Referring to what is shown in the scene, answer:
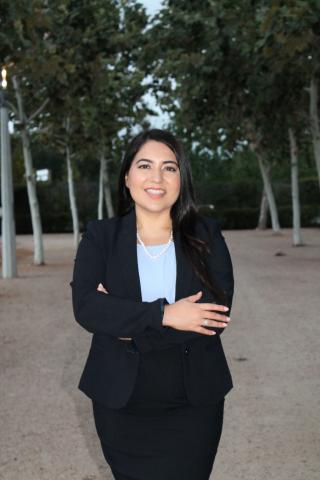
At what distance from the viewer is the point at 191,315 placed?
8.00 feet

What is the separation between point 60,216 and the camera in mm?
42469

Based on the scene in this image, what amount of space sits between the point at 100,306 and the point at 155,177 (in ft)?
1.70

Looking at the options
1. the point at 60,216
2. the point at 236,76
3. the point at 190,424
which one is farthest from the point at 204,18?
the point at 60,216

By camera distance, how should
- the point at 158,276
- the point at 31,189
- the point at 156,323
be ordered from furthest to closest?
the point at 31,189, the point at 158,276, the point at 156,323

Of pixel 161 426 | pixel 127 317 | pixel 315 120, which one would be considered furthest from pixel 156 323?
pixel 315 120

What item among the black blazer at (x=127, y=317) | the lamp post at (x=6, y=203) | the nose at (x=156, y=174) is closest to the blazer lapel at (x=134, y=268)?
the black blazer at (x=127, y=317)

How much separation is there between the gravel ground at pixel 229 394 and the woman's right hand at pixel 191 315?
2.02 meters

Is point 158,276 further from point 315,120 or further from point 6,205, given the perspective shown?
point 315,120

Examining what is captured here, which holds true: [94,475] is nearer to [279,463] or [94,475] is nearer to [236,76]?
[279,463]

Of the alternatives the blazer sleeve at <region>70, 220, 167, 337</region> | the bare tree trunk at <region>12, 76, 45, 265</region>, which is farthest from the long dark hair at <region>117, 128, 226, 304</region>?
the bare tree trunk at <region>12, 76, 45, 265</region>

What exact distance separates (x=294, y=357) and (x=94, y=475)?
338cm

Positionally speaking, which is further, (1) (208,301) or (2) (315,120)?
(2) (315,120)

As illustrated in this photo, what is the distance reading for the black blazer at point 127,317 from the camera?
8.13 ft

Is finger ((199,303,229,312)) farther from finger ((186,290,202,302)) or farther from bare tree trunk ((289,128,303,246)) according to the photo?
bare tree trunk ((289,128,303,246))
